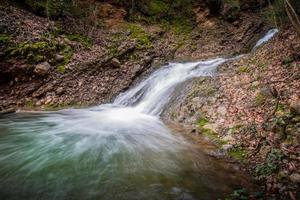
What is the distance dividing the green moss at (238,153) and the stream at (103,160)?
428 mm

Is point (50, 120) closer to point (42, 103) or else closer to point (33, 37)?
point (42, 103)

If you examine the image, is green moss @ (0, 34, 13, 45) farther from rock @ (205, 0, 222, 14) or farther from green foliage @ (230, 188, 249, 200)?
rock @ (205, 0, 222, 14)

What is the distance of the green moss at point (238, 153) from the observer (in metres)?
5.86

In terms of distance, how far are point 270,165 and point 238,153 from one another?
1101 mm

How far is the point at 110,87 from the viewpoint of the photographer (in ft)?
36.2

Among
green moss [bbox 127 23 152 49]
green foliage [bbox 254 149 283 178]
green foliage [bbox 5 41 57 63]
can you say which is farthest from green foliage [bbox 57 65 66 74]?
green foliage [bbox 254 149 283 178]

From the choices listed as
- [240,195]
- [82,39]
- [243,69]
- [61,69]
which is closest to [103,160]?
[240,195]

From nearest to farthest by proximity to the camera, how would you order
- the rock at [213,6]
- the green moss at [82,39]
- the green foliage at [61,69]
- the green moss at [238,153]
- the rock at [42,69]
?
the green moss at [238,153]
the rock at [42,69]
the green foliage at [61,69]
the green moss at [82,39]
the rock at [213,6]

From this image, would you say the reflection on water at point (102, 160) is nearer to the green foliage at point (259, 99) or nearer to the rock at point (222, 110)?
the rock at point (222, 110)

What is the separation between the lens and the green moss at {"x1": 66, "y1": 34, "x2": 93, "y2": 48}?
39.4ft

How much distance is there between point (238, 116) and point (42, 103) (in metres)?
6.31

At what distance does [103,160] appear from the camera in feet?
19.2

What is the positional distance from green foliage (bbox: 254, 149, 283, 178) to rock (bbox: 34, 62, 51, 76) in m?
7.71

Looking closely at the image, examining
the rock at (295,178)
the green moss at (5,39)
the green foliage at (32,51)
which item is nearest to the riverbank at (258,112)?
the rock at (295,178)
